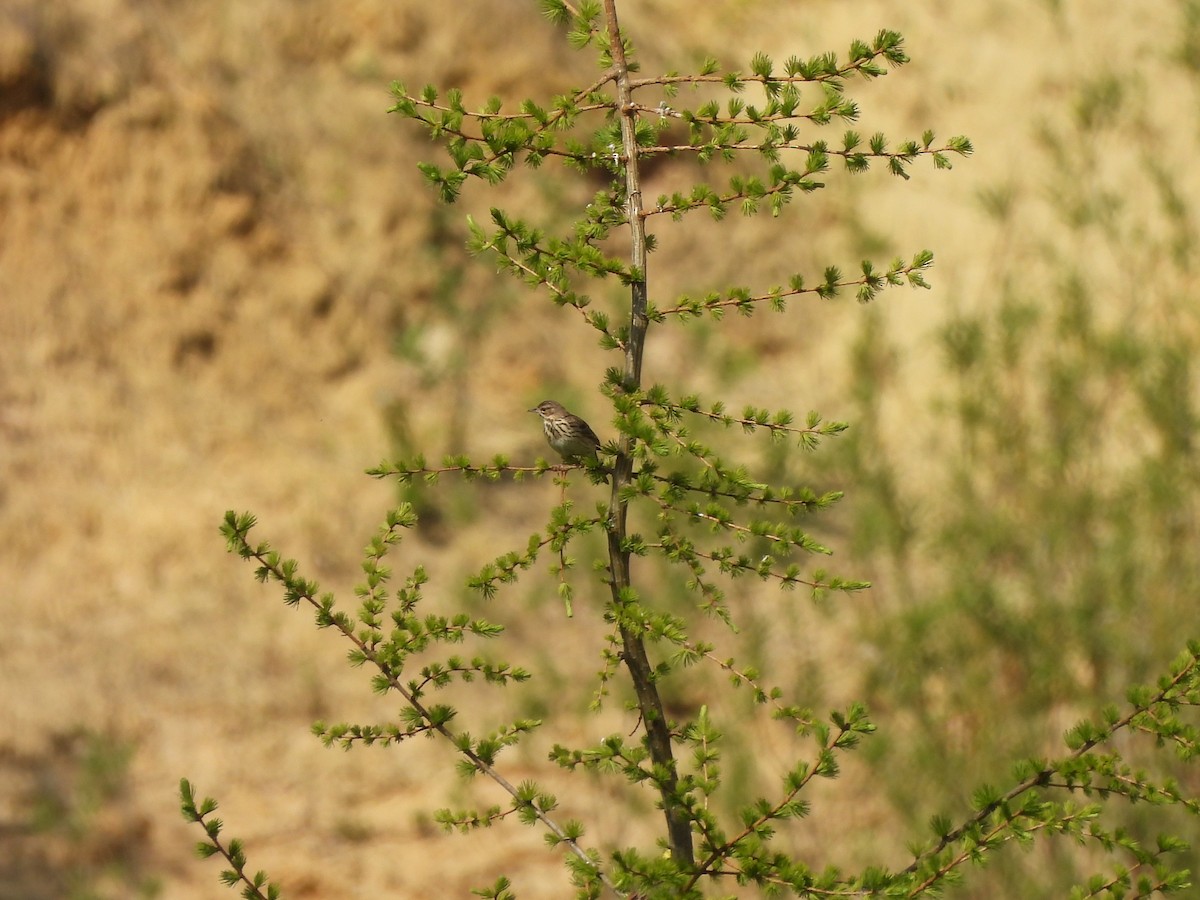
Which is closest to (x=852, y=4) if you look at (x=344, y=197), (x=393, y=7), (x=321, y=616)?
(x=393, y=7)

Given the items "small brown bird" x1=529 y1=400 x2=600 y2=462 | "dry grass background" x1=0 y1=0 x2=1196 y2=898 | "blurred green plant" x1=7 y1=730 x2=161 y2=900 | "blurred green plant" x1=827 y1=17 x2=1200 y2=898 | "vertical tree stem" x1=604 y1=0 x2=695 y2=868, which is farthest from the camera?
"dry grass background" x1=0 y1=0 x2=1196 y2=898

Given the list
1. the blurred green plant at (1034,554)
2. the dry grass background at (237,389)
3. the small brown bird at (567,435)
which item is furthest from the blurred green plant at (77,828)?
the small brown bird at (567,435)

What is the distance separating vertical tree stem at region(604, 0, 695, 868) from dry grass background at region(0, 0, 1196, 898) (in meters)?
6.50

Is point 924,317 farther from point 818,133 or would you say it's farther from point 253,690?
point 253,690

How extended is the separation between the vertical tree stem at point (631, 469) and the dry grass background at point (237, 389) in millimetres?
6499

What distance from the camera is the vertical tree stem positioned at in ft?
10.9

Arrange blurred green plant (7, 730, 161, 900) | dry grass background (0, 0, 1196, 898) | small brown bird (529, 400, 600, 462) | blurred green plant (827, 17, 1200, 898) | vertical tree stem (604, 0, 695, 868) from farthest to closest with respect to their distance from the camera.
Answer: dry grass background (0, 0, 1196, 898) → blurred green plant (827, 17, 1200, 898) → blurred green plant (7, 730, 161, 900) → small brown bird (529, 400, 600, 462) → vertical tree stem (604, 0, 695, 868)

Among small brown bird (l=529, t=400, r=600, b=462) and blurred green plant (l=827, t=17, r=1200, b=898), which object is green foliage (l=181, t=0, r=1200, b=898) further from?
blurred green plant (l=827, t=17, r=1200, b=898)

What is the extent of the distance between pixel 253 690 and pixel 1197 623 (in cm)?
627

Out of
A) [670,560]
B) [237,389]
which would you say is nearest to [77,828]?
[237,389]

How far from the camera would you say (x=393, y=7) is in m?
12.0

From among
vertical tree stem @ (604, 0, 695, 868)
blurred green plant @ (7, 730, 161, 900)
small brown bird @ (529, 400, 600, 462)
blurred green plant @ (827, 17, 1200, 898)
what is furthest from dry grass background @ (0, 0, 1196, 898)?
vertical tree stem @ (604, 0, 695, 868)

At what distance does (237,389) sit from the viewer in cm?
1072

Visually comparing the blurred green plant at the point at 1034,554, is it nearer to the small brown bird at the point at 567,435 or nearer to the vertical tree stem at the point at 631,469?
the small brown bird at the point at 567,435
